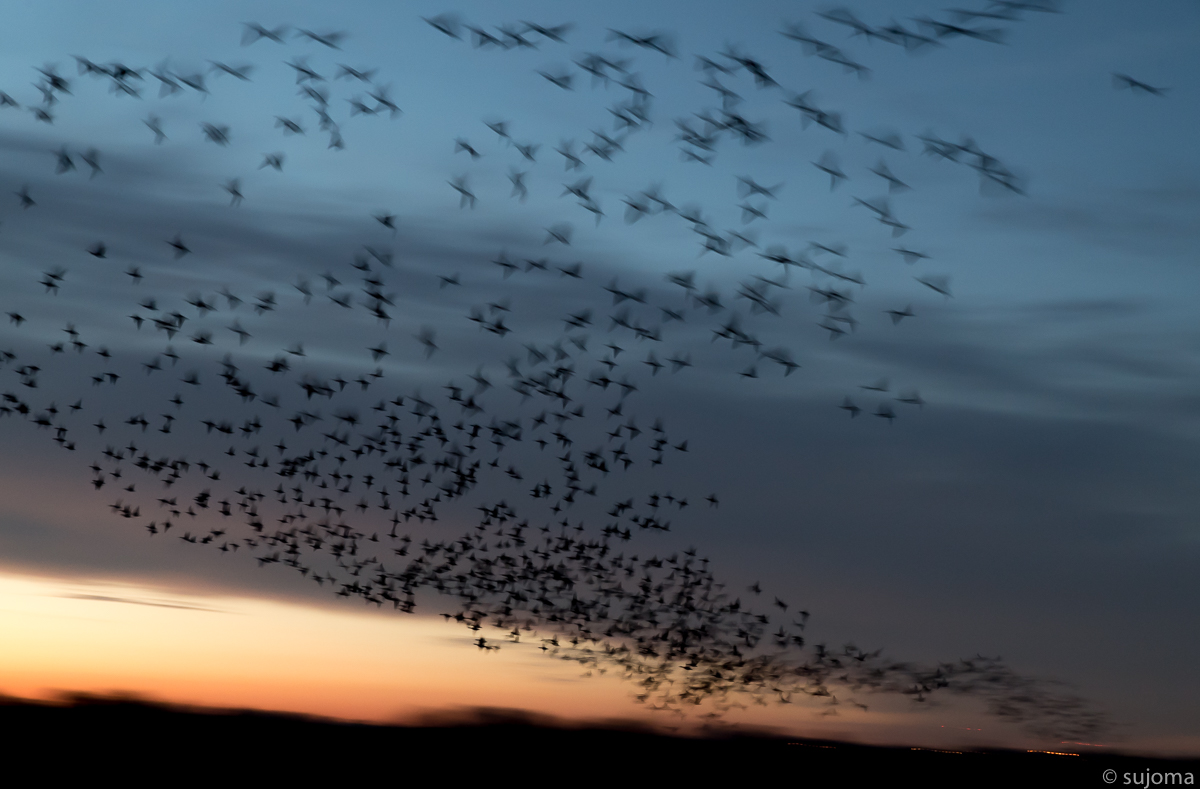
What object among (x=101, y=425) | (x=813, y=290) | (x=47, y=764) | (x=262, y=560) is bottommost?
(x=47, y=764)

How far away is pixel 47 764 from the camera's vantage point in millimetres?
34094

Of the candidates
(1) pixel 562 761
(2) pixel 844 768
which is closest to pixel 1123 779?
(2) pixel 844 768

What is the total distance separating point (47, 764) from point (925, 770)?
106 feet

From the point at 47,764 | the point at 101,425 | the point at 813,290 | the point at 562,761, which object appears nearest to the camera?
the point at 813,290

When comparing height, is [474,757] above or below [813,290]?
below

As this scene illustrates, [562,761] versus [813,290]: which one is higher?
[813,290]

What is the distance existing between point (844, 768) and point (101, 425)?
1166 inches

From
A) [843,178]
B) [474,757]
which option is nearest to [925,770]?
[474,757]

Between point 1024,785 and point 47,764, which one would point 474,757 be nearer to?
point 47,764

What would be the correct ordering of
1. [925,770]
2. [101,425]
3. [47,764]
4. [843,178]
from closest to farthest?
[843,178]
[101,425]
[47,764]
[925,770]

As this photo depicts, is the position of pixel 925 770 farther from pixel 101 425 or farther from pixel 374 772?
pixel 101 425

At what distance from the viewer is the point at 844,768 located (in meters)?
39.1

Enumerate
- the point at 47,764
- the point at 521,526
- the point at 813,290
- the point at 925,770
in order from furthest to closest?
the point at 925,770 < the point at 47,764 < the point at 521,526 < the point at 813,290

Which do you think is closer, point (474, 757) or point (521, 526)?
point (521, 526)
